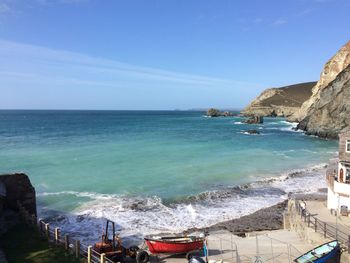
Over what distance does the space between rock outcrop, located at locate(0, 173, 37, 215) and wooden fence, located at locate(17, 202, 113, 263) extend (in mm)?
783

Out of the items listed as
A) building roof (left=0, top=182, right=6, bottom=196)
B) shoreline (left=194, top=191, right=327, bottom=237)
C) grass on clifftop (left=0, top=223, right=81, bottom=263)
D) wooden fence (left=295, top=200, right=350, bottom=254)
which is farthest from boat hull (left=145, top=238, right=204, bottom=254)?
building roof (left=0, top=182, right=6, bottom=196)

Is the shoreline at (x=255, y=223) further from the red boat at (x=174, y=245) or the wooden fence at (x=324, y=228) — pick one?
the red boat at (x=174, y=245)

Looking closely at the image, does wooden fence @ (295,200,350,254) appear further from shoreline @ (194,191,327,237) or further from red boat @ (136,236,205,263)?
red boat @ (136,236,205,263)

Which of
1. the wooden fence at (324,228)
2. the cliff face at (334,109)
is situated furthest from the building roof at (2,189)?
the cliff face at (334,109)

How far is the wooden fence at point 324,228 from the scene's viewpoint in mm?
17506

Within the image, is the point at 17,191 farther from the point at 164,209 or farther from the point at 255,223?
the point at 255,223

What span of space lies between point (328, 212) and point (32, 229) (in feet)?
55.1

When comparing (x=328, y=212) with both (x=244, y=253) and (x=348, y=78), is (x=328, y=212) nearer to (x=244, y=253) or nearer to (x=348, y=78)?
(x=244, y=253)

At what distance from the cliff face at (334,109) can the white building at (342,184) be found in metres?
61.3

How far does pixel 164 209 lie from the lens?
95.6 feet

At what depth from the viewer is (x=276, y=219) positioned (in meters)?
26.5

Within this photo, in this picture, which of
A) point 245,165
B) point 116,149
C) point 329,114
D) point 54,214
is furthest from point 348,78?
point 54,214

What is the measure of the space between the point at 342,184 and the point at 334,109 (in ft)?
218

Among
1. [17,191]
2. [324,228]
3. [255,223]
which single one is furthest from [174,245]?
[17,191]
